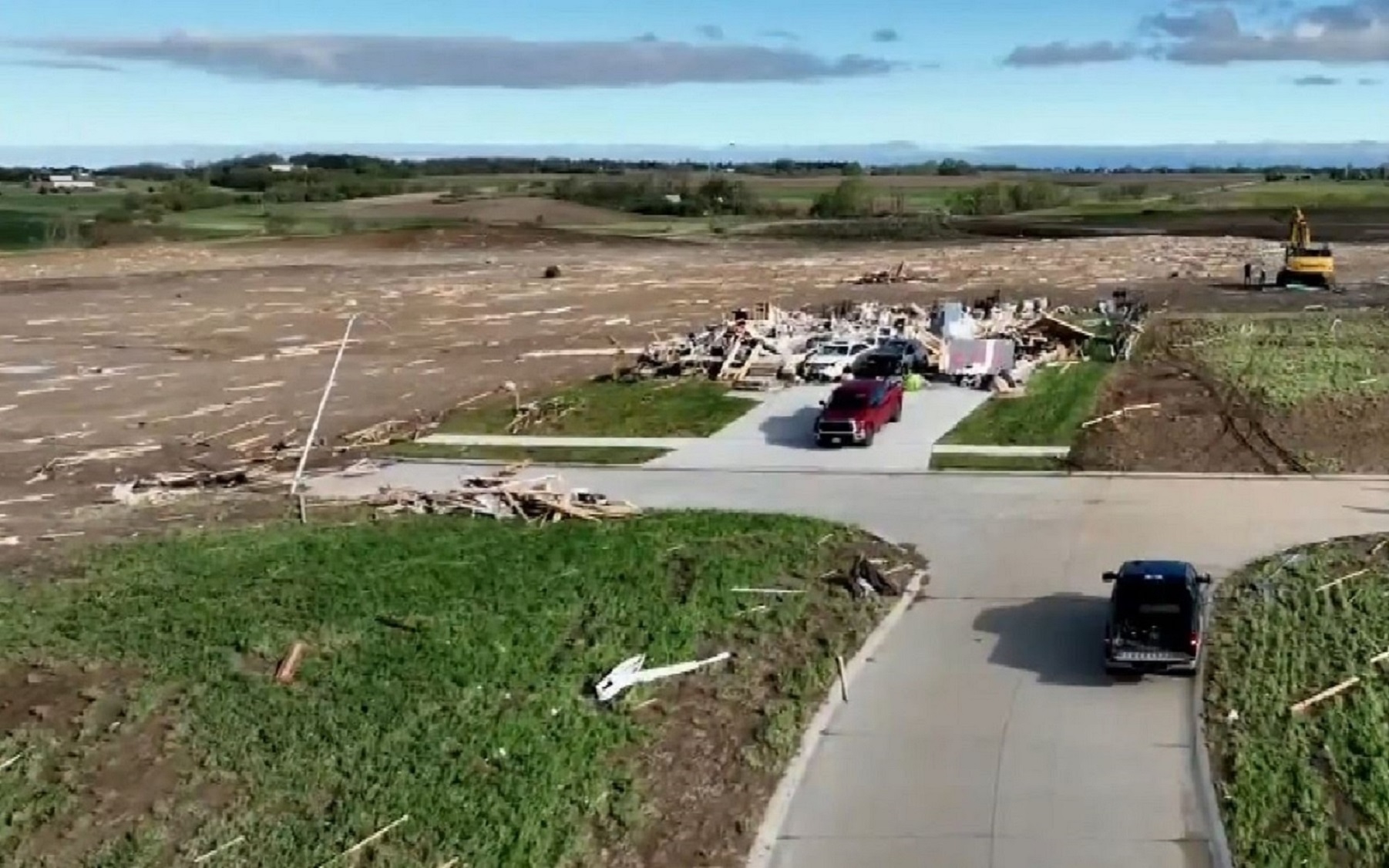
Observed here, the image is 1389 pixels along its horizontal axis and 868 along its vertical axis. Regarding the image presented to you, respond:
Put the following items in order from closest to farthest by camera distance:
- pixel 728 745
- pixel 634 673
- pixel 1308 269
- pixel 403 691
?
pixel 728 745 → pixel 403 691 → pixel 634 673 → pixel 1308 269

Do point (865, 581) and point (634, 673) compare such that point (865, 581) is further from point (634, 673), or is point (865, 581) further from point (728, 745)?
point (728, 745)

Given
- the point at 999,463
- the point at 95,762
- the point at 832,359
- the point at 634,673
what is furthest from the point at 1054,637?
the point at 832,359

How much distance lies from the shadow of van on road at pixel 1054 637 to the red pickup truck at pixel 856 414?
433 inches

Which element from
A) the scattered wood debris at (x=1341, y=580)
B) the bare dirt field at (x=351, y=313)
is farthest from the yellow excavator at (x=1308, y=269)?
the scattered wood debris at (x=1341, y=580)

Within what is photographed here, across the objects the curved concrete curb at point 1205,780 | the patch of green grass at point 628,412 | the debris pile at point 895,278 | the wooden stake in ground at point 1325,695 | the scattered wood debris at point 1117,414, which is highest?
the wooden stake in ground at point 1325,695

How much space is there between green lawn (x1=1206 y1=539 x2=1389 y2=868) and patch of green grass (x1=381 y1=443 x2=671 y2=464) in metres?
14.0

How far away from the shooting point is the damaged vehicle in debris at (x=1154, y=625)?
19.0m

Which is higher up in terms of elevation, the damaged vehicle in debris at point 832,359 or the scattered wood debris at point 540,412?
the damaged vehicle in debris at point 832,359

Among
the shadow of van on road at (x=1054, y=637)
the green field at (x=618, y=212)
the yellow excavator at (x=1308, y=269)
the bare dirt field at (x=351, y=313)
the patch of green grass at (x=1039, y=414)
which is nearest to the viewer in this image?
the shadow of van on road at (x=1054, y=637)

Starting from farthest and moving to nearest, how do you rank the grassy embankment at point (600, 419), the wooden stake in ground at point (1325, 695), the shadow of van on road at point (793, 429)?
the shadow of van on road at point (793, 429) → the grassy embankment at point (600, 419) → the wooden stake in ground at point (1325, 695)

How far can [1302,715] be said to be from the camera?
707 inches

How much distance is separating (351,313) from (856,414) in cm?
3766

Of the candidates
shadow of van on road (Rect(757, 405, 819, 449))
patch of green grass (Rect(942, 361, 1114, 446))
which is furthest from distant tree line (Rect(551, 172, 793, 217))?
shadow of van on road (Rect(757, 405, 819, 449))

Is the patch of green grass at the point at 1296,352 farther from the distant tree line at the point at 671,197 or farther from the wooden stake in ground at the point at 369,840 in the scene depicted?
the distant tree line at the point at 671,197
